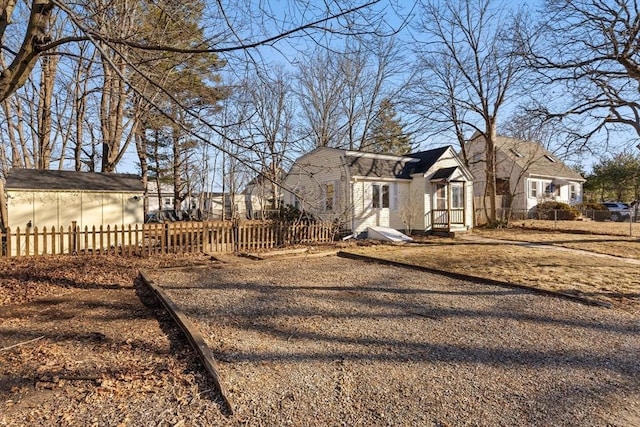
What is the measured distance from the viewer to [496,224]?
22.5 metres

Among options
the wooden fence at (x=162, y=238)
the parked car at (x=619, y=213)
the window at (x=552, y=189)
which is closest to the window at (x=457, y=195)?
the wooden fence at (x=162, y=238)

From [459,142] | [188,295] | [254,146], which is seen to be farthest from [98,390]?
[459,142]

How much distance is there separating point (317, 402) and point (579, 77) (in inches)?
651

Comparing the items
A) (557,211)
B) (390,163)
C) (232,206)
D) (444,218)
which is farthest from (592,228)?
(232,206)

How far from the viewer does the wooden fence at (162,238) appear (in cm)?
1005

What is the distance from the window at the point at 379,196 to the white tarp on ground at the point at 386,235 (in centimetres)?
124

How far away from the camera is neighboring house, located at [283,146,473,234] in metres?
17.8

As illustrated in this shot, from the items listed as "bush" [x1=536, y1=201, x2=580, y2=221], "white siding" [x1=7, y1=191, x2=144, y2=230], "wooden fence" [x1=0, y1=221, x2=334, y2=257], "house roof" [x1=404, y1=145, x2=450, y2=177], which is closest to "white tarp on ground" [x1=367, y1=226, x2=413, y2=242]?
"wooden fence" [x1=0, y1=221, x2=334, y2=257]

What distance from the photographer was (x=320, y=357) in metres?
3.72

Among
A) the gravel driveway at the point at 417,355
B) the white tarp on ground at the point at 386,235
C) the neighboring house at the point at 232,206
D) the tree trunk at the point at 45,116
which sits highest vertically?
the tree trunk at the point at 45,116

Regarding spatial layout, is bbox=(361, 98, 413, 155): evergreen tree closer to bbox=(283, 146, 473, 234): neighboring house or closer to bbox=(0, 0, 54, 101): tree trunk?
bbox=(283, 146, 473, 234): neighboring house

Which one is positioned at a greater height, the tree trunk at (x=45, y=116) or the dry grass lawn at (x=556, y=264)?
the tree trunk at (x=45, y=116)

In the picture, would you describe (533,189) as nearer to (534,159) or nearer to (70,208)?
(534,159)

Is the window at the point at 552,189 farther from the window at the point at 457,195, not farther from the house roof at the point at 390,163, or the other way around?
the house roof at the point at 390,163
